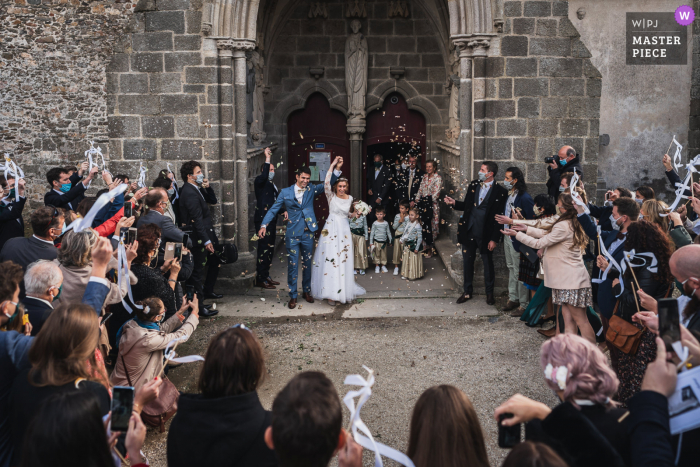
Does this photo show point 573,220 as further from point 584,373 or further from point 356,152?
point 356,152

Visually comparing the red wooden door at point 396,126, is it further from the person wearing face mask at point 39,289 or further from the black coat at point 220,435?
the black coat at point 220,435

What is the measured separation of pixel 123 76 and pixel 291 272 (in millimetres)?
3506

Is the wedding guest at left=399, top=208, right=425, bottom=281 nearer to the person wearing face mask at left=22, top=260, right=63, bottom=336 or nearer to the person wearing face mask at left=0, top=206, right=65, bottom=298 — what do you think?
the person wearing face mask at left=0, top=206, right=65, bottom=298

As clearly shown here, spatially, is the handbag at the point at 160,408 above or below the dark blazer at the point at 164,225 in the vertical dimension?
below

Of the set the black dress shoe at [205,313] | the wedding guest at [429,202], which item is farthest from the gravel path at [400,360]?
the wedding guest at [429,202]

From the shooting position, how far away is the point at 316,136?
481 inches

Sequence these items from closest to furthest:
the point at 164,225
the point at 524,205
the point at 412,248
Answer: the point at 164,225
the point at 524,205
the point at 412,248

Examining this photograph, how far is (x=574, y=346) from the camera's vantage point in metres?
2.42

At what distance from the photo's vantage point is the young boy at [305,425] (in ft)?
6.93

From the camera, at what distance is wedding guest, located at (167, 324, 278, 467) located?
2.44 metres

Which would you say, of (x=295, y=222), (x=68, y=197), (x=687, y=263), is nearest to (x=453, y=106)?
(x=295, y=222)

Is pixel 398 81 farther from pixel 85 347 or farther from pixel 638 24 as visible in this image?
pixel 85 347

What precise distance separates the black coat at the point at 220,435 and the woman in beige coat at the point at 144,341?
1966 millimetres

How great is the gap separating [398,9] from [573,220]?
6907mm
